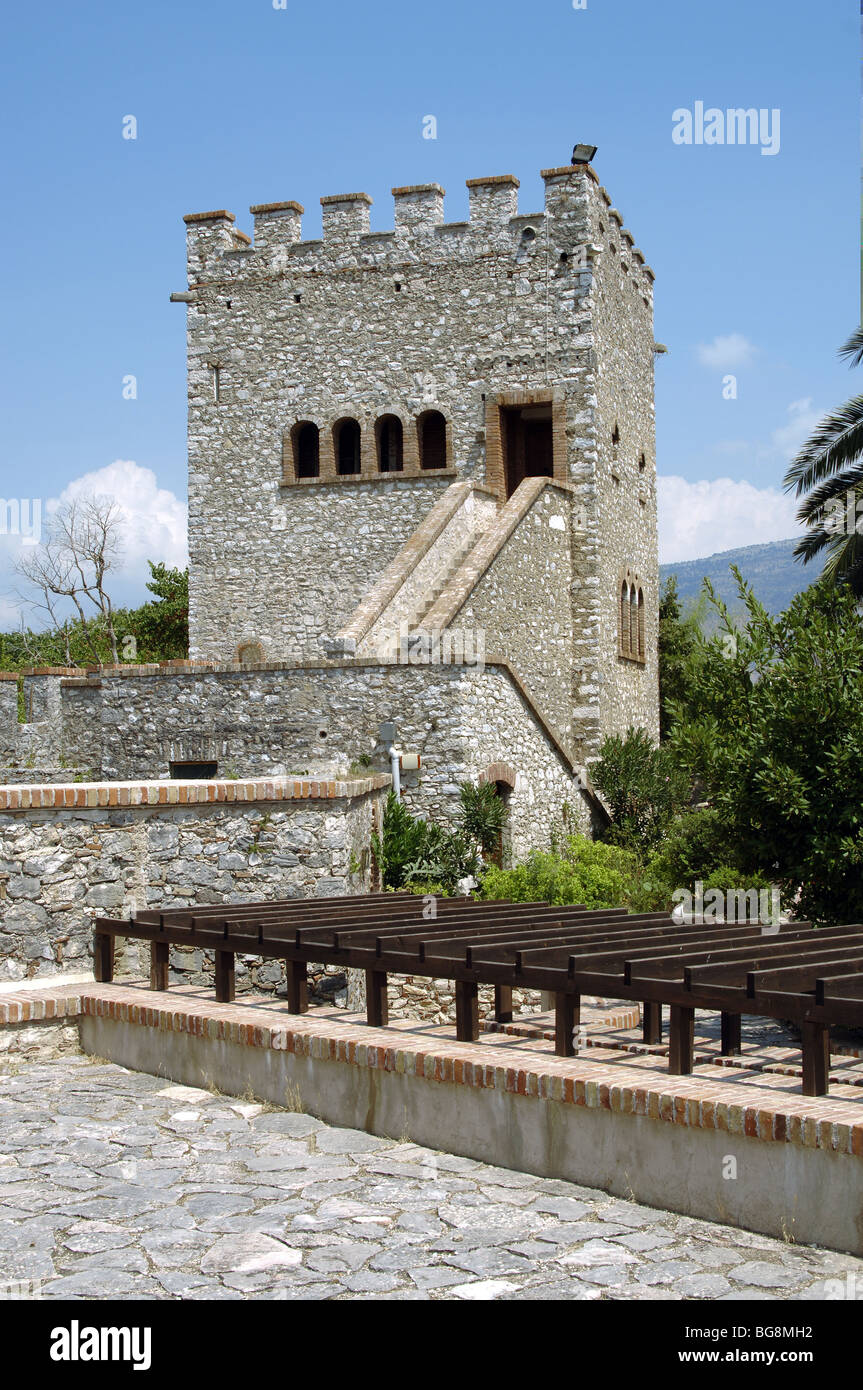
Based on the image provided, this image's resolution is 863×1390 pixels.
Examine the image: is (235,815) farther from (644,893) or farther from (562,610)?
(562,610)

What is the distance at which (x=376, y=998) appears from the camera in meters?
7.05

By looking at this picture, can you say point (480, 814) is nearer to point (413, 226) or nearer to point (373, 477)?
point (373, 477)

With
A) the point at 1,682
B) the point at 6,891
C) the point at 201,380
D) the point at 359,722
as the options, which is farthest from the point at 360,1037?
the point at 201,380

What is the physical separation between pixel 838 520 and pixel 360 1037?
48.6 ft

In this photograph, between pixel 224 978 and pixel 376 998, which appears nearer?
pixel 376 998

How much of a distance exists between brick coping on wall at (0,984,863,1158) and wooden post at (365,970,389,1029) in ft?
0.25

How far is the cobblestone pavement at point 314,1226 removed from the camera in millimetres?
4633

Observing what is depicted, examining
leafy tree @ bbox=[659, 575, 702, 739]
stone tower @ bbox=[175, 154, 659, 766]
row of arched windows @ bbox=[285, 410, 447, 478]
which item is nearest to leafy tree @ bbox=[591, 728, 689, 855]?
stone tower @ bbox=[175, 154, 659, 766]

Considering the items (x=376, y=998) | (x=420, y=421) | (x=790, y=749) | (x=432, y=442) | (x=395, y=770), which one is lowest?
(x=376, y=998)

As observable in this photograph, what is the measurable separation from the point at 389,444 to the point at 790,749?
11584mm

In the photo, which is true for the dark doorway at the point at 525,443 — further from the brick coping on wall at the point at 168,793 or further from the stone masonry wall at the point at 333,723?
the brick coping on wall at the point at 168,793

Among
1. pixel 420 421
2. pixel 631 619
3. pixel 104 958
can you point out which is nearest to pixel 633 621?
pixel 631 619

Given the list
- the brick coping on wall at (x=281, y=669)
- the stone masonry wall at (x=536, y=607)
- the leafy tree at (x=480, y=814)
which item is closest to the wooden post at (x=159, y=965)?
the leafy tree at (x=480, y=814)

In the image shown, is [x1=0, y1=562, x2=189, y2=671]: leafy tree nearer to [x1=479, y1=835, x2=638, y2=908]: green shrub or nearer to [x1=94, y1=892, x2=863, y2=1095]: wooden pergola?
[x1=479, y1=835, x2=638, y2=908]: green shrub
